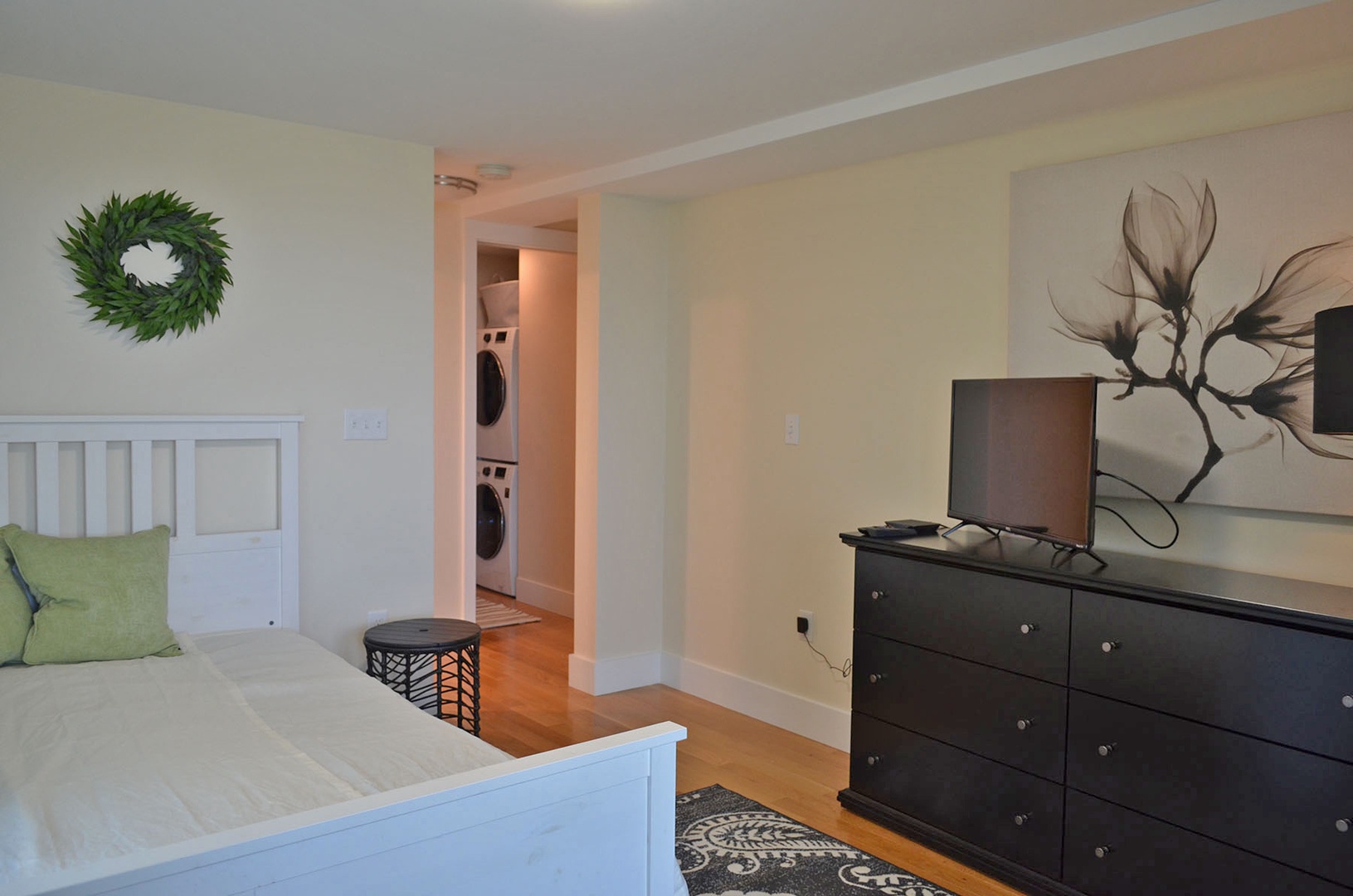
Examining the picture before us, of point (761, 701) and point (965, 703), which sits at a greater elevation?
point (965, 703)

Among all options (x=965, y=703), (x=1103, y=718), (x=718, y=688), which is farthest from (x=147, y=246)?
(x=1103, y=718)

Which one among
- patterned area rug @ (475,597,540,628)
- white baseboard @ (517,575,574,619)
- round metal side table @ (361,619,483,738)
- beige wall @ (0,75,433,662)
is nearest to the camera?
beige wall @ (0,75,433,662)

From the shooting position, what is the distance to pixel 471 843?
1.42 m

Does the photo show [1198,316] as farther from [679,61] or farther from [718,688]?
[718,688]

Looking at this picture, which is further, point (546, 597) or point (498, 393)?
point (498, 393)

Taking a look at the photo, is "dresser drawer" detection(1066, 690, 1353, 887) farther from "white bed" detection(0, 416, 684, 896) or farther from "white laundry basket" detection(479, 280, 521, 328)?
"white laundry basket" detection(479, 280, 521, 328)

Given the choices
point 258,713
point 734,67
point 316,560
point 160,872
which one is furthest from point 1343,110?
point 316,560

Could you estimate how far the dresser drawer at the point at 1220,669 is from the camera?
1.97 meters

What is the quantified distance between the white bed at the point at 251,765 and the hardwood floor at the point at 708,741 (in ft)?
3.62

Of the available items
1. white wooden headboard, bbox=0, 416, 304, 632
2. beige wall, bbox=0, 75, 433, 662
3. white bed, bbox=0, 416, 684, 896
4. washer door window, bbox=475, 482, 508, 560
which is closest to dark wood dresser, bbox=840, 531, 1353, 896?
white bed, bbox=0, 416, 684, 896

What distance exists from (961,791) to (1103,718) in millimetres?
540

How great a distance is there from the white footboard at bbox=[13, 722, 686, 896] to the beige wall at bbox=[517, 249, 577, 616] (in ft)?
13.5

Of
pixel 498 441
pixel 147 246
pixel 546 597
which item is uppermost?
pixel 147 246

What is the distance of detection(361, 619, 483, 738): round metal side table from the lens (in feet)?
10.4
